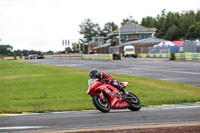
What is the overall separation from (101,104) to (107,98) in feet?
1.36

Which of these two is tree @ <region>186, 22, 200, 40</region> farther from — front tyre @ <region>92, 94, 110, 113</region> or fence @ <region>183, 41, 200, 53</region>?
front tyre @ <region>92, 94, 110, 113</region>

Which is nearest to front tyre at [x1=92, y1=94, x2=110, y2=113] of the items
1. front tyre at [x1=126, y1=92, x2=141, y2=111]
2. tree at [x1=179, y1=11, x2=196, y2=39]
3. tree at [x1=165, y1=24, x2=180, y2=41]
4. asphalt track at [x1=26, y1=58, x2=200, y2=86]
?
front tyre at [x1=126, y1=92, x2=141, y2=111]

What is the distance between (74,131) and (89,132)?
1.21 ft

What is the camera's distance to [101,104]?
10.9m

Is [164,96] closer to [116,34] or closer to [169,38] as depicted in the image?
[116,34]

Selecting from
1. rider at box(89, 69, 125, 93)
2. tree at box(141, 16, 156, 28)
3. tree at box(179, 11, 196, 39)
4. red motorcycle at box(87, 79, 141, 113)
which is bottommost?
red motorcycle at box(87, 79, 141, 113)

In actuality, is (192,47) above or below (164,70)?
above

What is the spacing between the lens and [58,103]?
14203mm

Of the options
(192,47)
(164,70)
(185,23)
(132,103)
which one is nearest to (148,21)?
(185,23)

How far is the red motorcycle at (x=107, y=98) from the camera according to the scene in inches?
431

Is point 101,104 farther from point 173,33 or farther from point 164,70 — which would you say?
point 173,33

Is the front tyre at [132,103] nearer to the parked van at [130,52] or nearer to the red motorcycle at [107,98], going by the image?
the red motorcycle at [107,98]

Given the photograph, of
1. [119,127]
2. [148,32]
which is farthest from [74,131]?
[148,32]

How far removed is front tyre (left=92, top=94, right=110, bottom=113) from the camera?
35.6 ft
